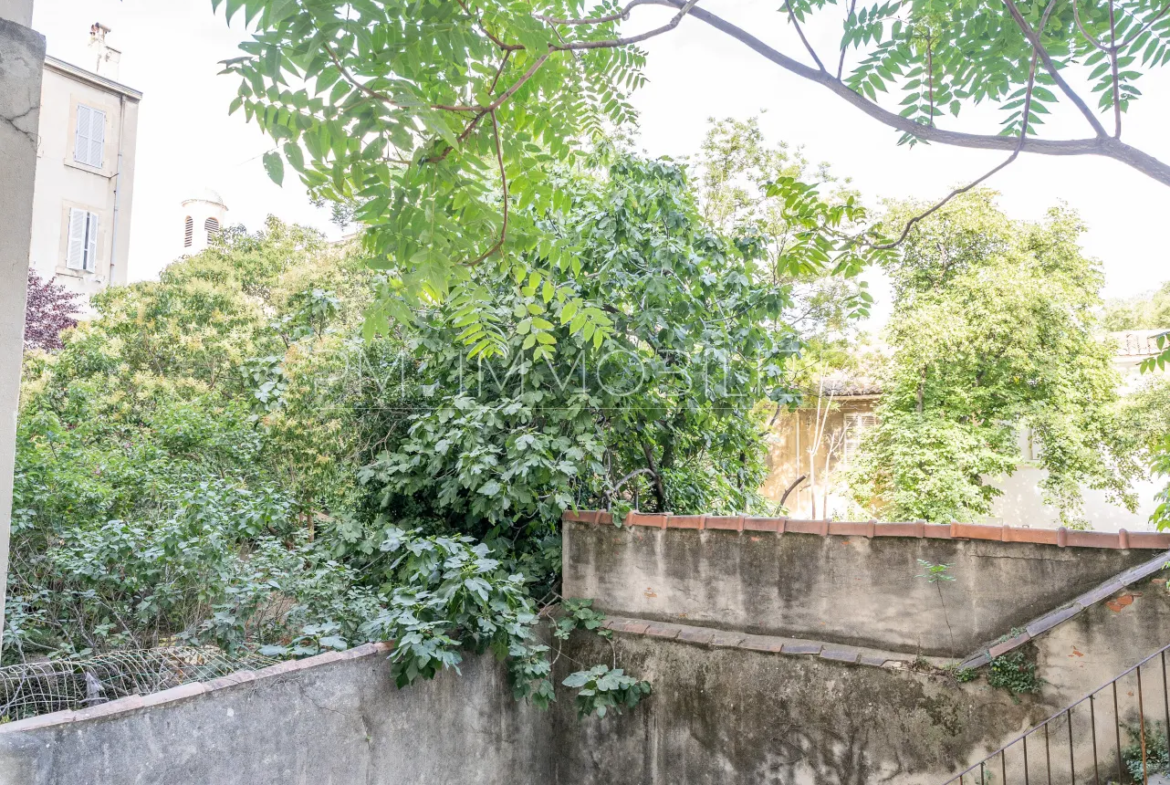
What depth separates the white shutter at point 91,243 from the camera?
12.8 metres

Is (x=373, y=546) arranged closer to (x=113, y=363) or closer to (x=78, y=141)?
(x=113, y=363)

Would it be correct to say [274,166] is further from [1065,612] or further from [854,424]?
[854,424]

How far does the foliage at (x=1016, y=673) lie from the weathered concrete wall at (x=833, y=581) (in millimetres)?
182

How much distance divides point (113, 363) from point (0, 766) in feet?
19.1

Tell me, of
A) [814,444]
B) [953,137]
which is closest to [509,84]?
[953,137]

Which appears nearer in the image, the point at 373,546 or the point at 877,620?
the point at 877,620

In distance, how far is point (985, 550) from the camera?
4289 millimetres

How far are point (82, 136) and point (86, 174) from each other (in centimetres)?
64

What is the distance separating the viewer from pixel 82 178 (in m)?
12.9

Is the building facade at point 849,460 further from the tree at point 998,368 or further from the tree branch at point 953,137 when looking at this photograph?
the tree branch at point 953,137

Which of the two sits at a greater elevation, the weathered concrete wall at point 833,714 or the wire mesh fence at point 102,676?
the wire mesh fence at point 102,676

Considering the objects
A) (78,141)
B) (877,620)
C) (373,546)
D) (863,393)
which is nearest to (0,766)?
(373,546)

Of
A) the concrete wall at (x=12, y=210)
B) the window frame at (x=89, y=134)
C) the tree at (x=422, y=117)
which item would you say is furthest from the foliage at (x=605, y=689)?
the window frame at (x=89, y=134)

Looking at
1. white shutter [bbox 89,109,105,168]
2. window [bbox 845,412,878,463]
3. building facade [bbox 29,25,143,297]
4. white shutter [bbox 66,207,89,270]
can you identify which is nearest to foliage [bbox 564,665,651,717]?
window [bbox 845,412,878,463]
